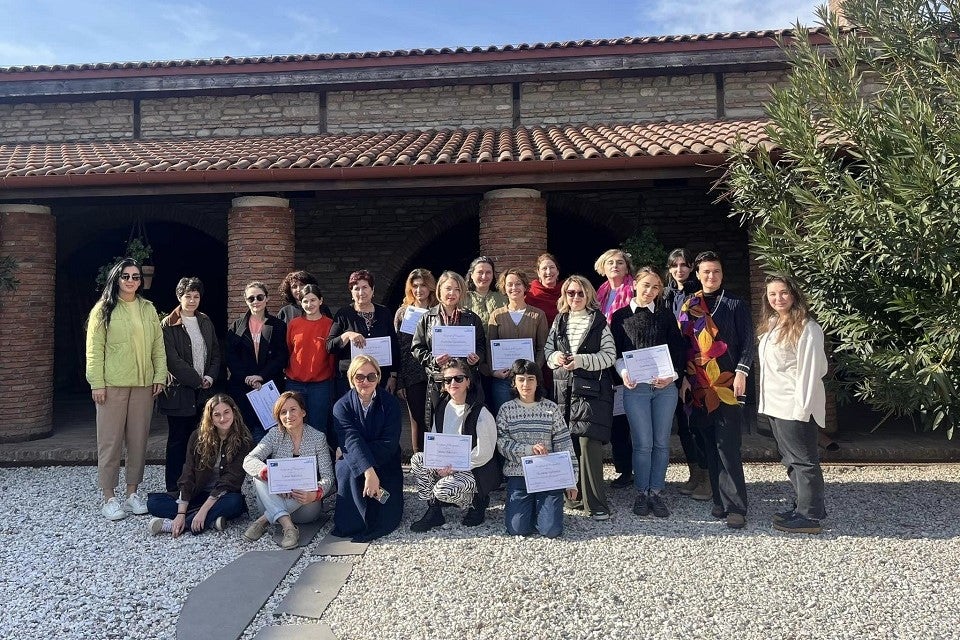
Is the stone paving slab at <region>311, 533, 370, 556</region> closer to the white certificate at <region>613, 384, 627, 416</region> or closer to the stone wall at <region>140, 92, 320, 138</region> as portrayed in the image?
the white certificate at <region>613, 384, 627, 416</region>

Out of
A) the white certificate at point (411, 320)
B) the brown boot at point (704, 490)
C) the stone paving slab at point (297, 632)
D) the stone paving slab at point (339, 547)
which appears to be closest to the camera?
the stone paving slab at point (297, 632)

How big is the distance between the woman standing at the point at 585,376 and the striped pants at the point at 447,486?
0.81 m

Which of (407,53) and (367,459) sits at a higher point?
(407,53)

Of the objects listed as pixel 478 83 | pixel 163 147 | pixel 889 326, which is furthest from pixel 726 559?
pixel 163 147

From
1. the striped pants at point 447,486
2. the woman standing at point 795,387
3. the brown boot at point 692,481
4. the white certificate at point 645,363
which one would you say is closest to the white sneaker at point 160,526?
the striped pants at point 447,486

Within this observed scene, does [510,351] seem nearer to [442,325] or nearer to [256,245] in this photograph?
[442,325]

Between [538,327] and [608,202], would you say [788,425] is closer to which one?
[538,327]

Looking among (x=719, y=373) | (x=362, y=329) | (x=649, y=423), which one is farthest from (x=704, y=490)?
(x=362, y=329)

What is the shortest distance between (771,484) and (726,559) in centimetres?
174

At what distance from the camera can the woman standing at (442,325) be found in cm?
441

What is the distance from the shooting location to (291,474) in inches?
159

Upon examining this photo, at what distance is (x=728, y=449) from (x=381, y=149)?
535 cm

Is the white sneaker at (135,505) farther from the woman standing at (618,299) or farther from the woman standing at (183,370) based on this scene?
the woman standing at (618,299)

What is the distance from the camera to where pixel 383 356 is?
469 centimetres
